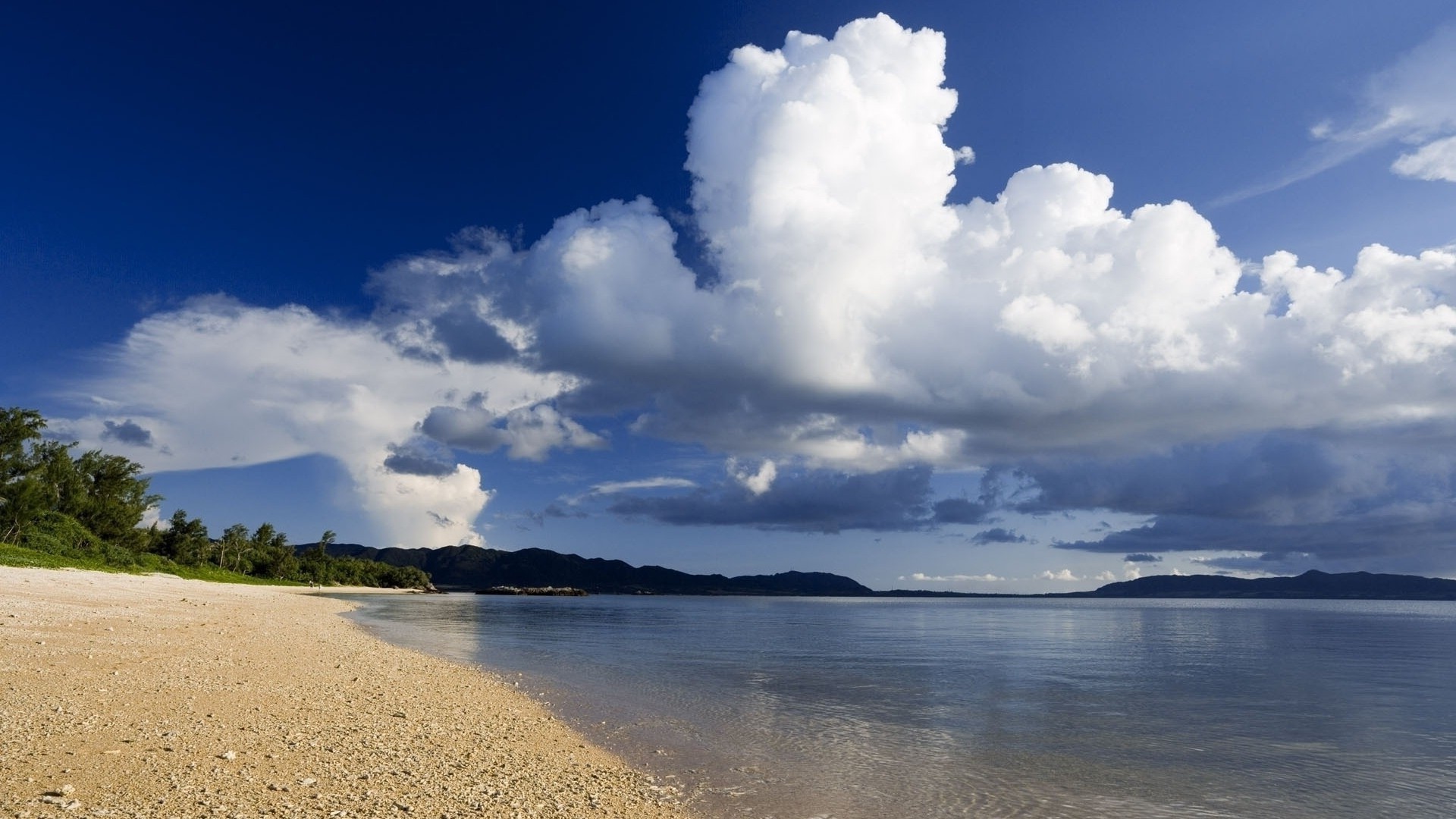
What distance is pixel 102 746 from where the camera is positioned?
46.7 ft

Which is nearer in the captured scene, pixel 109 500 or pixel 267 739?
pixel 267 739

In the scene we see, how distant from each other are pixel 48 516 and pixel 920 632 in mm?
119914

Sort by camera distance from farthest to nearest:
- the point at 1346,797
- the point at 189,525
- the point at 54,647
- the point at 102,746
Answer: the point at 189,525 → the point at 54,647 → the point at 1346,797 → the point at 102,746

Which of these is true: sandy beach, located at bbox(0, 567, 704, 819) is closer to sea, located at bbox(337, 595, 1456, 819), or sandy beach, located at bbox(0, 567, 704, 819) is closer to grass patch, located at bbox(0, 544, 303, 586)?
sea, located at bbox(337, 595, 1456, 819)

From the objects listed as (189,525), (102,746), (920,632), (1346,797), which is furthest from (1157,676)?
(189,525)

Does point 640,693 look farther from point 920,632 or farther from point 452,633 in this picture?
point 920,632

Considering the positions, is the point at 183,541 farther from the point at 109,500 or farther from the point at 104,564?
the point at 104,564

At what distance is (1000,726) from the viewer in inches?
1020

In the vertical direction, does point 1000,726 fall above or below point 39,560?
below

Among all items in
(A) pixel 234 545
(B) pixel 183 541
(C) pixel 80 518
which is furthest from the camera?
(A) pixel 234 545

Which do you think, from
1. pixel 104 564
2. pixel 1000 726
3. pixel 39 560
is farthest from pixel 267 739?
pixel 104 564

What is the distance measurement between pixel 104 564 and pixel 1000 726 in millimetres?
115661

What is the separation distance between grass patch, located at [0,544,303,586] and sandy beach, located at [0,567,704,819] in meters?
59.4

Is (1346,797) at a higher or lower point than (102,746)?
lower
